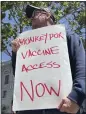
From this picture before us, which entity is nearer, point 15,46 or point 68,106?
point 68,106

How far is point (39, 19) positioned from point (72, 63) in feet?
1.26

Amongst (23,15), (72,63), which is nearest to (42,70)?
(72,63)

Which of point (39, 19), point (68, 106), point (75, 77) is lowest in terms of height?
point (68, 106)

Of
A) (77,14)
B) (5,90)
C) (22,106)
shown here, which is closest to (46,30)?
(22,106)

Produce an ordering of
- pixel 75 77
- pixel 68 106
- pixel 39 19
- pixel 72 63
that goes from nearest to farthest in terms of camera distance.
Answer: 1. pixel 68 106
2. pixel 75 77
3. pixel 72 63
4. pixel 39 19

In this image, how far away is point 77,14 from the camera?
45.8ft

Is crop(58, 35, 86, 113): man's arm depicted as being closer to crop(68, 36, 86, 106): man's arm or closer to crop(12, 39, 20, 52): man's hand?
crop(68, 36, 86, 106): man's arm

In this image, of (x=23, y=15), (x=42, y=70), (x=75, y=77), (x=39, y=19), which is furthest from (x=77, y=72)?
(x=23, y=15)

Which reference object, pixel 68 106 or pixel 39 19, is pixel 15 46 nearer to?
pixel 39 19

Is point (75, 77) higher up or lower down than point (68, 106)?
higher up

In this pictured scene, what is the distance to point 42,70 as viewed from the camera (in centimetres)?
218

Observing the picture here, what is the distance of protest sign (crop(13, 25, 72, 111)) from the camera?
2.09m

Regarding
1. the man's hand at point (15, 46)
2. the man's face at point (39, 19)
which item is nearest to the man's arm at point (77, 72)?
the man's face at point (39, 19)

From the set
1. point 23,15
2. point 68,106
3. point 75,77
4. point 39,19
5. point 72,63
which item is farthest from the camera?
point 23,15
